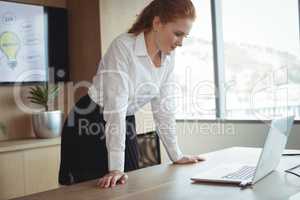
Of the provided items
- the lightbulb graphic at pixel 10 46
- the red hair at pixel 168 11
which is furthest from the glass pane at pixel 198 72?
the red hair at pixel 168 11

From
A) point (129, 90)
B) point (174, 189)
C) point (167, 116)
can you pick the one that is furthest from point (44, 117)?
point (174, 189)

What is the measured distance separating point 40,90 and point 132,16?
3.48 feet

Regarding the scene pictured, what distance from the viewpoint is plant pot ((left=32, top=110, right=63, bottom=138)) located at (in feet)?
11.3

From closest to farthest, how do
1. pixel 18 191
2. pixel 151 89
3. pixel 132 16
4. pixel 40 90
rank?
pixel 151 89 → pixel 18 191 → pixel 40 90 → pixel 132 16

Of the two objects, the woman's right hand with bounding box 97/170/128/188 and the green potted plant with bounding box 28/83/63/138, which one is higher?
the green potted plant with bounding box 28/83/63/138

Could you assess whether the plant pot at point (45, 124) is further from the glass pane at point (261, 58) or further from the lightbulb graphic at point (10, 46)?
the glass pane at point (261, 58)

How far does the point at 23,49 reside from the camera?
3590 millimetres

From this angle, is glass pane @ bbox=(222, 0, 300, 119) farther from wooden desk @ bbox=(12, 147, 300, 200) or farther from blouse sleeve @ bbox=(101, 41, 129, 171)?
blouse sleeve @ bbox=(101, 41, 129, 171)

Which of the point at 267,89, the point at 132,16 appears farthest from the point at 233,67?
the point at 132,16

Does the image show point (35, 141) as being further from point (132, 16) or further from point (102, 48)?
point (132, 16)

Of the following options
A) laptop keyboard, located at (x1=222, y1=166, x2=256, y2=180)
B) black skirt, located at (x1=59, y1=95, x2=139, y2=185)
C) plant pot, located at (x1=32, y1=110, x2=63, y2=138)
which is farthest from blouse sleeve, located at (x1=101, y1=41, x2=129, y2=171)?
plant pot, located at (x1=32, y1=110, x2=63, y2=138)

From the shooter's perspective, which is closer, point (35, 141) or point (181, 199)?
point (181, 199)

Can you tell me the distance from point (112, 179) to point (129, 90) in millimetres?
438

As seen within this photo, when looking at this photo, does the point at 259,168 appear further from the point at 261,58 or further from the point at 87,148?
the point at 261,58
